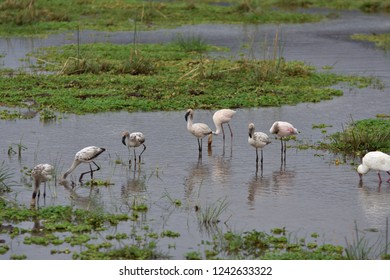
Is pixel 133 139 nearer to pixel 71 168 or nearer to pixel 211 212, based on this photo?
pixel 71 168

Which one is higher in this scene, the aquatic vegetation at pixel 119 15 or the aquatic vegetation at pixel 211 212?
the aquatic vegetation at pixel 119 15

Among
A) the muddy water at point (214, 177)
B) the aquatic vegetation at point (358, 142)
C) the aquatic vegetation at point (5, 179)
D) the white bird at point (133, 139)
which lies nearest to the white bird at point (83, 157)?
the muddy water at point (214, 177)

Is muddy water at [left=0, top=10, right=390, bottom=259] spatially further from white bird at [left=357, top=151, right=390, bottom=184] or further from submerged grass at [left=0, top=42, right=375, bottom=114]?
submerged grass at [left=0, top=42, right=375, bottom=114]

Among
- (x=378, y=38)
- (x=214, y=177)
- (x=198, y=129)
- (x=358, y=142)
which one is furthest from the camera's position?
(x=378, y=38)

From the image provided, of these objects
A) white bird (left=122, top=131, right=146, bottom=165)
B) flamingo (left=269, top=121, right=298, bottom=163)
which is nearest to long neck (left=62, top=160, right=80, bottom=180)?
white bird (left=122, top=131, right=146, bottom=165)

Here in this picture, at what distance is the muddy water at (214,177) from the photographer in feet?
36.4

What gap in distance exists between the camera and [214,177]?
13516mm

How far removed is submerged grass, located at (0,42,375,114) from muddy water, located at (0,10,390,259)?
1.87 feet

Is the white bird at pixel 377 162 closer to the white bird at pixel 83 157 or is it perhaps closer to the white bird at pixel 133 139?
the white bird at pixel 133 139

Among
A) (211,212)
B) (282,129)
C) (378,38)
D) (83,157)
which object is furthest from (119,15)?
(211,212)

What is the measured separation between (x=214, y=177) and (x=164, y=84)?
23.9ft

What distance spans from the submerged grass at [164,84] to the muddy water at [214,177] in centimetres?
57

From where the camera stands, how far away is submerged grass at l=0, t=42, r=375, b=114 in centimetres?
1870
